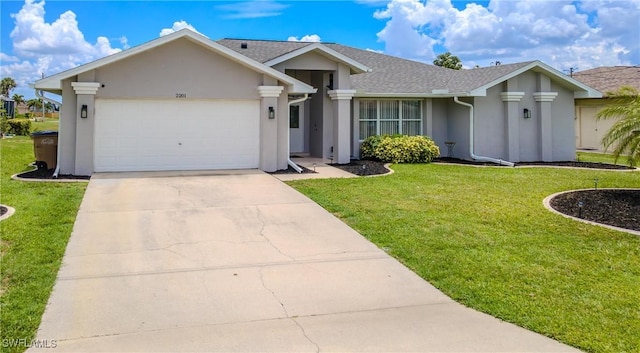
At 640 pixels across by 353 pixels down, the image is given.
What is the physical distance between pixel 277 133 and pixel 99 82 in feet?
16.1

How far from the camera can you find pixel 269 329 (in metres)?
4.12

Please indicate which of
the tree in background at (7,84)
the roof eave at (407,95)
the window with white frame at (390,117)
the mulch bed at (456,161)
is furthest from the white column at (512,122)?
the tree in background at (7,84)

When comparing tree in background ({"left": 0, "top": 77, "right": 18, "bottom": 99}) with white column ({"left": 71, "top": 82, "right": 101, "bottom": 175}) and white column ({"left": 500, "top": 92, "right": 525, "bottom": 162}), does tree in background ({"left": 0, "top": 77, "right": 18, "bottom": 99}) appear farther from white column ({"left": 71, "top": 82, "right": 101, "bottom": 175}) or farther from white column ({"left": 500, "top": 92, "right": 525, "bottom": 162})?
white column ({"left": 500, "top": 92, "right": 525, "bottom": 162})

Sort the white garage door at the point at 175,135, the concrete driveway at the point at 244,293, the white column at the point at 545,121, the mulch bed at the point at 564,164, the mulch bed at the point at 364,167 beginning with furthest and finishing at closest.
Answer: the white column at the point at 545,121
the mulch bed at the point at 564,164
the mulch bed at the point at 364,167
the white garage door at the point at 175,135
the concrete driveway at the point at 244,293

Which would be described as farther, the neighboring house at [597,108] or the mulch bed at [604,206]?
A: the neighboring house at [597,108]

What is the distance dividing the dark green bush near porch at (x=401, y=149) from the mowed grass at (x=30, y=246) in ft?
32.0

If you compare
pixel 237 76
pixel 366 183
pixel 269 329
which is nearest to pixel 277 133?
pixel 237 76

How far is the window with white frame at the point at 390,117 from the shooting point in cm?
1828

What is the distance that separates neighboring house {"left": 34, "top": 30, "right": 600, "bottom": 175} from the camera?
12.6m

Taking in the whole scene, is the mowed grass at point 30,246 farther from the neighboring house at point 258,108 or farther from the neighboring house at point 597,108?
the neighboring house at point 597,108

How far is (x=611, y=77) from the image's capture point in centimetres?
2773

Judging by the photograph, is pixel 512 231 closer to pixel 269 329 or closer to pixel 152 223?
pixel 269 329

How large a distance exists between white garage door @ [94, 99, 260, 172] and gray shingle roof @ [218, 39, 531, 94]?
3388mm

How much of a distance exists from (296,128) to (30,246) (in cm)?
1370
